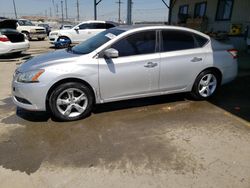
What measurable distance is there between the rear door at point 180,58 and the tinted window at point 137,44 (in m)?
0.23

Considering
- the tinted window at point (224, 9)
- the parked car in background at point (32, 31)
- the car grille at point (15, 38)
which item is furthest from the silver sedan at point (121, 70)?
Result: the parked car in background at point (32, 31)

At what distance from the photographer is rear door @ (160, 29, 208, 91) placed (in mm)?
4582

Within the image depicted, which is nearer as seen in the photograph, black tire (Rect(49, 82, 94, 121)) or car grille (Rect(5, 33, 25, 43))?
black tire (Rect(49, 82, 94, 121))

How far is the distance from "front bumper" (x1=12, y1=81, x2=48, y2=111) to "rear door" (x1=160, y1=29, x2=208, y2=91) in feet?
7.17

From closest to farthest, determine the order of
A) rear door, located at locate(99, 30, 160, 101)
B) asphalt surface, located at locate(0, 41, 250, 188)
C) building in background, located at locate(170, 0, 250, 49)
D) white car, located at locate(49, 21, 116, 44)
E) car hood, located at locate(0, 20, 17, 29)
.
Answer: asphalt surface, located at locate(0, 41, 250, 188) < rear door, located at locate(99, 30, 160, 101) < building in background, located at locate(170, 0, 250, 49) < car hood, located at locate(0, 20, 17, 29) < white car, located at locate(49, 21, 116, 44)

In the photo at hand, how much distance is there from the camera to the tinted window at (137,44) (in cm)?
430

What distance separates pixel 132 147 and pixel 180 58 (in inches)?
85.2

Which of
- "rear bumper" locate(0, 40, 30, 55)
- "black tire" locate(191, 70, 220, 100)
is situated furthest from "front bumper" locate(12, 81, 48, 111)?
"rear bumper" locate(0, 40, 30, 55)

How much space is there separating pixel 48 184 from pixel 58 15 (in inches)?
5765

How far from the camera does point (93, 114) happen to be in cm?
452

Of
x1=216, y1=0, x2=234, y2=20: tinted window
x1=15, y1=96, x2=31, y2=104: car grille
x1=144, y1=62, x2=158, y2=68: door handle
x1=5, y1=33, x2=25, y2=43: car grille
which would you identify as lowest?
x1=15, y1=96, x2=31, y2=104: car grille

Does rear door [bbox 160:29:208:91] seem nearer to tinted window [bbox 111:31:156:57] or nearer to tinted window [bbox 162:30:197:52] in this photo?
tinted window [bbox 162:30:197:52]

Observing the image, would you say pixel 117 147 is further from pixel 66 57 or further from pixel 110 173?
pixel 66 57

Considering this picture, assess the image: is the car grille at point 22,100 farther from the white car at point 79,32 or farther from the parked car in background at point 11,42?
the white car at point 79,32
